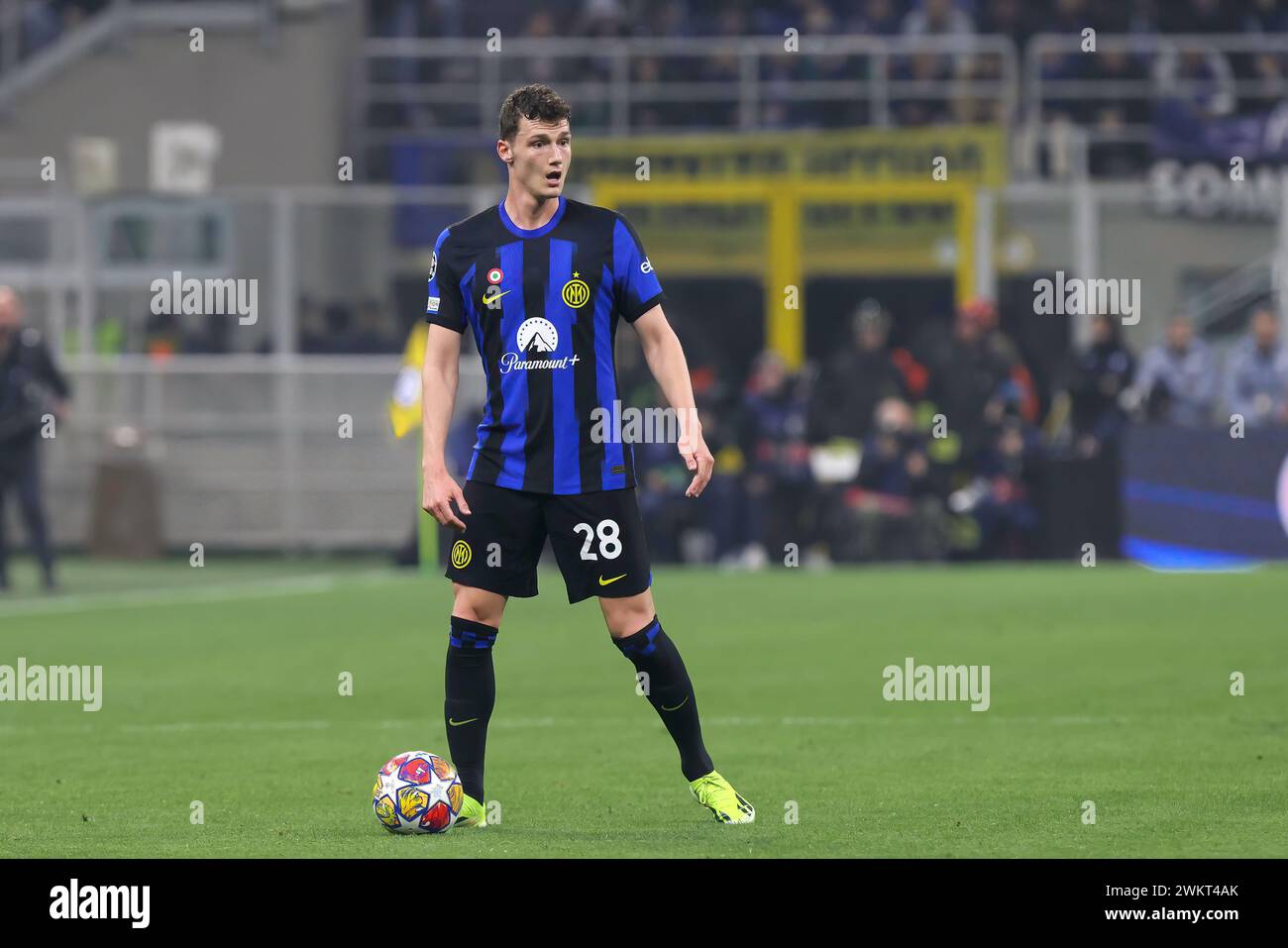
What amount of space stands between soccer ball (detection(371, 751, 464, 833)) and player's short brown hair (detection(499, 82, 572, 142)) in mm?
1927

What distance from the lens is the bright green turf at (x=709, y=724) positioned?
7.41m

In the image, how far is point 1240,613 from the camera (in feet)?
50.4

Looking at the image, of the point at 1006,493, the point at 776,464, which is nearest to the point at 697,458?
the point at 776,464

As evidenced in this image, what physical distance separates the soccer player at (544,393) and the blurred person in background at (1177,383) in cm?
1434

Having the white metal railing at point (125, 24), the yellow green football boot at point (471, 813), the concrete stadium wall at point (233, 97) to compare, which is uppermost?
the white metal railing at point (125, 24)

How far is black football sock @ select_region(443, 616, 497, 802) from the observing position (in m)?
7.62

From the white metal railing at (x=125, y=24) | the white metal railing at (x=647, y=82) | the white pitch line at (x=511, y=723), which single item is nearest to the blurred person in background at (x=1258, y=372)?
the white metal railing at (x=647, y=82)

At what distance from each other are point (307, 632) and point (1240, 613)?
5857mm

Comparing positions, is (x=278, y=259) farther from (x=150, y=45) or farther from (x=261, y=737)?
(x=261, y=737)

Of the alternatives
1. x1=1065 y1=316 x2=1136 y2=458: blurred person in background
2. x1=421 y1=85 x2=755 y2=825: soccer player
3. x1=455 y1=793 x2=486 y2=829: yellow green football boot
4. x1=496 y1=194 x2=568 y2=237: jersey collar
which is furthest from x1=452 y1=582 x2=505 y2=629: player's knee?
x1=1065 y1=316 x2=1136 y2=458: blurred person in background

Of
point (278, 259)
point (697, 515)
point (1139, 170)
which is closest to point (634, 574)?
point (697, 515)

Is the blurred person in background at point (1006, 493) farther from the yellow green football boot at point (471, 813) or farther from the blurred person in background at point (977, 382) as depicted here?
the yellow green football boot at point (471, 813)

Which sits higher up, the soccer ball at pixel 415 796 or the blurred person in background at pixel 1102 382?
the blurred person in background at pixel 1102 382

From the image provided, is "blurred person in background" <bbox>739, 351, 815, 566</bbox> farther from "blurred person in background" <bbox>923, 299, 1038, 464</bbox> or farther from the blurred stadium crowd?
"blurred person in background" <bbox>923, 299, 1038, 464</bbox>
